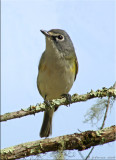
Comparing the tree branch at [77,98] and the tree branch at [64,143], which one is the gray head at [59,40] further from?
the tree branch at [64,143]

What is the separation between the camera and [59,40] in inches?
221

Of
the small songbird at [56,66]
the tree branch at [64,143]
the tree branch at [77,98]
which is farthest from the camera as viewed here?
the small songbird at [56,66]

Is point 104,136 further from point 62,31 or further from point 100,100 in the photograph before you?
point 62,31

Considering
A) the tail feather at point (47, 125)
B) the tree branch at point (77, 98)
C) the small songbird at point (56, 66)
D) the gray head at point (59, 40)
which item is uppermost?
the gray head at point (59, 40)

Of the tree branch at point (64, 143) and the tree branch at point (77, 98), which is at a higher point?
the tree branch at point (77, 98)

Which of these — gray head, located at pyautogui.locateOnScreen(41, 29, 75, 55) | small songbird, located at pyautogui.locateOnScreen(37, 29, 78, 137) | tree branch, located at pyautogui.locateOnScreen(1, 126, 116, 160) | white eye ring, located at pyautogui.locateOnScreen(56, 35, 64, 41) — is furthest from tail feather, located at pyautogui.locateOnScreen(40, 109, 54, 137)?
tree branch, located at pyautogui.locateOnScreen(1, 126, 116, 160)

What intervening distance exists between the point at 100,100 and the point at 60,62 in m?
1.78

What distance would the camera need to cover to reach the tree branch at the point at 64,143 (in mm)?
3133

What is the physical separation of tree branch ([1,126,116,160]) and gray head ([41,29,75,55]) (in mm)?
2594

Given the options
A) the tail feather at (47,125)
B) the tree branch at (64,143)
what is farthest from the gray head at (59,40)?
the tree branch at (64,143)

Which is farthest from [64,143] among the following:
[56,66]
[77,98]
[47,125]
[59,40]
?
[47,125]

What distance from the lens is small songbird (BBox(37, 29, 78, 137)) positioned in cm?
536

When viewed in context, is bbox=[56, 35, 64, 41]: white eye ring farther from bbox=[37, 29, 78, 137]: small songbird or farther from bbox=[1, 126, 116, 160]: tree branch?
bbox=[1, 126, 116, 160]: tree branch

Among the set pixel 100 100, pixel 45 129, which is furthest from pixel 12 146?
pixel 45 129
